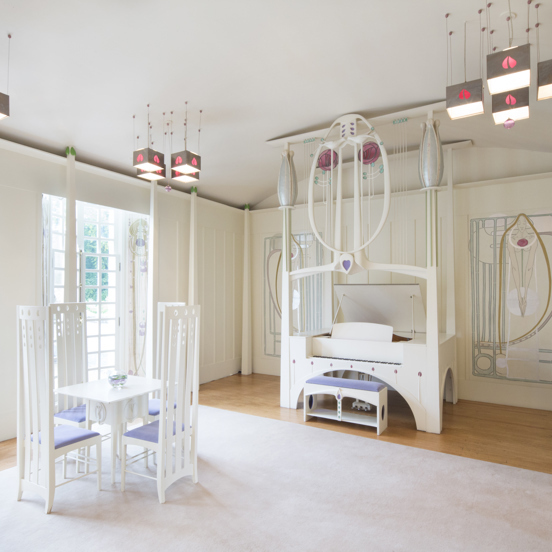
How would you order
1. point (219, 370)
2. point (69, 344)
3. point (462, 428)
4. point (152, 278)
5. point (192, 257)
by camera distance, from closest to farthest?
point (69, 344), point (462, 428), point (152, 278), point (192, 257), point (219, 370)

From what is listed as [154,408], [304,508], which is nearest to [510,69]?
[304,508]

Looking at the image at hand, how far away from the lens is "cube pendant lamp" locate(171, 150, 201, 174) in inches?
151

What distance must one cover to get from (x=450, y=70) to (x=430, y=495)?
10.7 ft

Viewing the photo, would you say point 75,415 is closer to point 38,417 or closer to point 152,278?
point 38,417

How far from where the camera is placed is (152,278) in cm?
545

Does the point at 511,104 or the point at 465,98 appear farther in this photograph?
the point at 465,98

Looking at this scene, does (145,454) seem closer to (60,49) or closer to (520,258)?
(60,49)

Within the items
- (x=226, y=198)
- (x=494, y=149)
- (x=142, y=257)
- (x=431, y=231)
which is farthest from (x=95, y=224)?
(x=494, y=149)

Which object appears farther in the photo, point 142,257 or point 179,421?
point 142,257

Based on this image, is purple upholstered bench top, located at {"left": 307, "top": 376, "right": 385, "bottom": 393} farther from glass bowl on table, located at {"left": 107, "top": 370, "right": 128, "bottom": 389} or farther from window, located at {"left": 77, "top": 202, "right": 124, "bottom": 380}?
window, located at {"left": 77, "top": 202, "right": 124, "bottom": 380}

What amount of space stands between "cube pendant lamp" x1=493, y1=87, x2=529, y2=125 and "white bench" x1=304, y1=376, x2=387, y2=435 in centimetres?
270

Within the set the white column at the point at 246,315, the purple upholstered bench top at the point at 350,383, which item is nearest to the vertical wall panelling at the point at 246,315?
the white column at the point at 246,315

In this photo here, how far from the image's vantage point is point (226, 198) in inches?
271

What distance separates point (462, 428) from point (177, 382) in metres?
3.02
